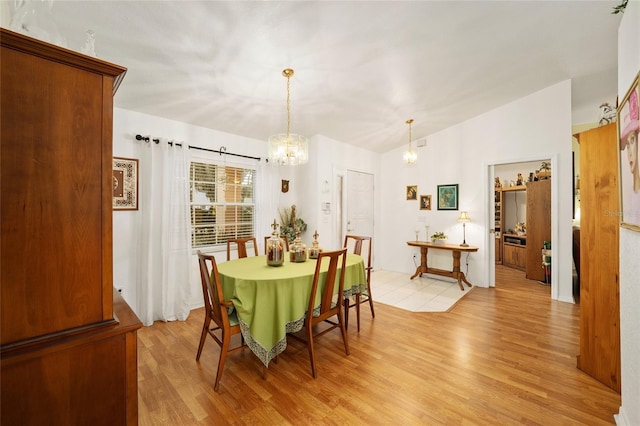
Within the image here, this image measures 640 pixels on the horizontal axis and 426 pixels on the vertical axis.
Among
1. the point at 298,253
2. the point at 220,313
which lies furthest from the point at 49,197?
the point at 298,253

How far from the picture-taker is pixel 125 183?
9.60 feet

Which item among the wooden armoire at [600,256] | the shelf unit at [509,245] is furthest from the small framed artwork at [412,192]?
the wooden armoire at [600,256]

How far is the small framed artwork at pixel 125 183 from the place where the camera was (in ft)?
9.38

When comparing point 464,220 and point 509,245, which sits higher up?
point 464,220

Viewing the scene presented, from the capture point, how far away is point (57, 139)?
0.90 metres

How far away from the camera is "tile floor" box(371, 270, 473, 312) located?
359cm

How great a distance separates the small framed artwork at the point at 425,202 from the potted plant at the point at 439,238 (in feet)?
1.81

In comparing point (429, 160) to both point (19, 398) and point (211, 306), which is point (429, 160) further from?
point (19, 398)

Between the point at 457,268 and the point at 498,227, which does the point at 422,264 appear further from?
the point at 498,227

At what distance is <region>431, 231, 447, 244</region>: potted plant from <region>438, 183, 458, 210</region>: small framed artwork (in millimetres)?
502

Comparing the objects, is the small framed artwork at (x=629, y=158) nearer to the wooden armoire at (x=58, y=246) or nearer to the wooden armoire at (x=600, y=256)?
the wooden armoire at (x=600, y=256)

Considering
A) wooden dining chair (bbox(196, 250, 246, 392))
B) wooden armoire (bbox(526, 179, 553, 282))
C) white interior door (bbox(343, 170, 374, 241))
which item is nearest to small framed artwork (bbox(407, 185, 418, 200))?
white interior door (bbox(343, 170, 374, 241))

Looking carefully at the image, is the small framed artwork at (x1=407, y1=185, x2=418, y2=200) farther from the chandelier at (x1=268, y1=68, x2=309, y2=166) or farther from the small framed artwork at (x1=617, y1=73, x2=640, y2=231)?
the small framed artwork at (x1=617, y1=73, x2=640, y2=231)

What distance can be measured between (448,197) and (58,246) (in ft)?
17.1
